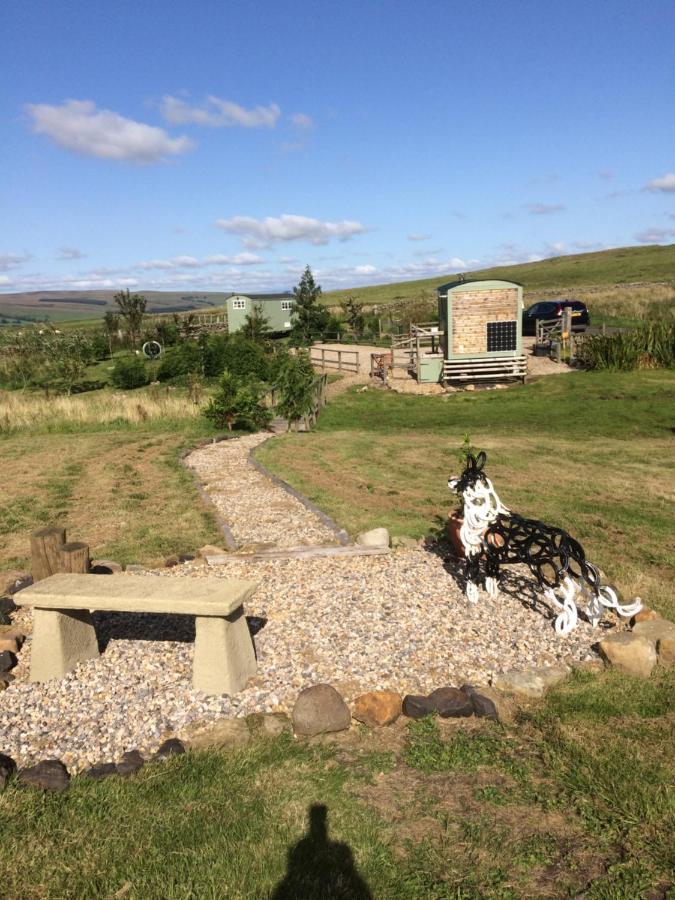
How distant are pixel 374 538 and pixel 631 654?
3.20 metres

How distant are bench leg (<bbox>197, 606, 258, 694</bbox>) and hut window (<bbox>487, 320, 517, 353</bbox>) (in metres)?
22.4

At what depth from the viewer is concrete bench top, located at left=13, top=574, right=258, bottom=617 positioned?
4.57 m

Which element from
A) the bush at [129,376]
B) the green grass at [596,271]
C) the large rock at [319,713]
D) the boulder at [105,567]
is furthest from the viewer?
the green grass at [596,271]

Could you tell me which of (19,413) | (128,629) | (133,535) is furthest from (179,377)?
(128,629)

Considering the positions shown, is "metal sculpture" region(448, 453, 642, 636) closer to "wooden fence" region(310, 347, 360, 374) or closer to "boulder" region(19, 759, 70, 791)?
"boulder" region(19, 759, 70, 791)

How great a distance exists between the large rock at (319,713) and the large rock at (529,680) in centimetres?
122

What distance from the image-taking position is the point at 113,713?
449 centimetres

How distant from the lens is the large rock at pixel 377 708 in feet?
14.3

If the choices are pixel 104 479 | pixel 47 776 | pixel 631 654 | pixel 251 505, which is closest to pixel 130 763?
pixel 47 776

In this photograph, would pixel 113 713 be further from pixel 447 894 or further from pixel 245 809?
pixel 447 894

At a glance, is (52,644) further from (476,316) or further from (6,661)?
(476,316)

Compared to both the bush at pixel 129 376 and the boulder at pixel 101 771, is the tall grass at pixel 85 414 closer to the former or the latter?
the bush at pixel 129 376

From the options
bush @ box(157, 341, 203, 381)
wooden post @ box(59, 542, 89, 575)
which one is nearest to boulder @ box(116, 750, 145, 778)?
wooden post @ box(59, 542, 89, 575)

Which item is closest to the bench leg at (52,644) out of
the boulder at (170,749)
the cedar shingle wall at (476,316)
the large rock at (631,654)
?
the boulder at (170,749)
